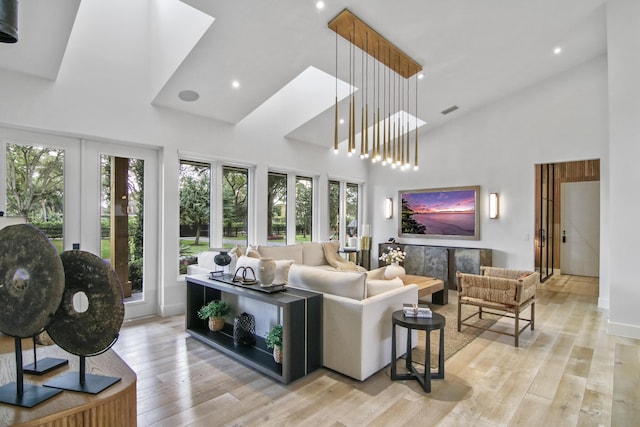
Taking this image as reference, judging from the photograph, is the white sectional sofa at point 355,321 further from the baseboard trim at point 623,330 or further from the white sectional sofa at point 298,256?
the baseboard trim at point 623,330

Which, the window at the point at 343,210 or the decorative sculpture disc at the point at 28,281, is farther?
the window at the point at 343,210

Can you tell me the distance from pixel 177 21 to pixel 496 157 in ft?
19.7

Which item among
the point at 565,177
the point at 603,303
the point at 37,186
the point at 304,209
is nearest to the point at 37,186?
the point at 37,186

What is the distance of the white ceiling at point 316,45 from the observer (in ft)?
11.2

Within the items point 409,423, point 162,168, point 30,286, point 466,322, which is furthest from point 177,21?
point 466,322

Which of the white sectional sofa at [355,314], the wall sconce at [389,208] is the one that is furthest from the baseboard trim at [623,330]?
the wall sconce at [389,208]

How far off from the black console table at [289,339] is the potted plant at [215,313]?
0.15m

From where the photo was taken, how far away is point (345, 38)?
4066 mm

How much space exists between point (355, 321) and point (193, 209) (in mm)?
3423

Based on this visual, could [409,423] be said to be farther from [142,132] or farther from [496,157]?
[496,157]

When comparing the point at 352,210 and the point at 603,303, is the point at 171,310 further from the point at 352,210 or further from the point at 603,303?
the point at 603,303

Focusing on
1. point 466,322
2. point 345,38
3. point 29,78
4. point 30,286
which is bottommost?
point 466,322

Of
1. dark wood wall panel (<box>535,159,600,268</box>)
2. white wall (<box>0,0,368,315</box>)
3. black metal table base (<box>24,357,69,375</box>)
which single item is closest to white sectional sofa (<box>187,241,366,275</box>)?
white wall (<box>0,0,368,315</box>)

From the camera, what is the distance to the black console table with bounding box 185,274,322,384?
113 inches
